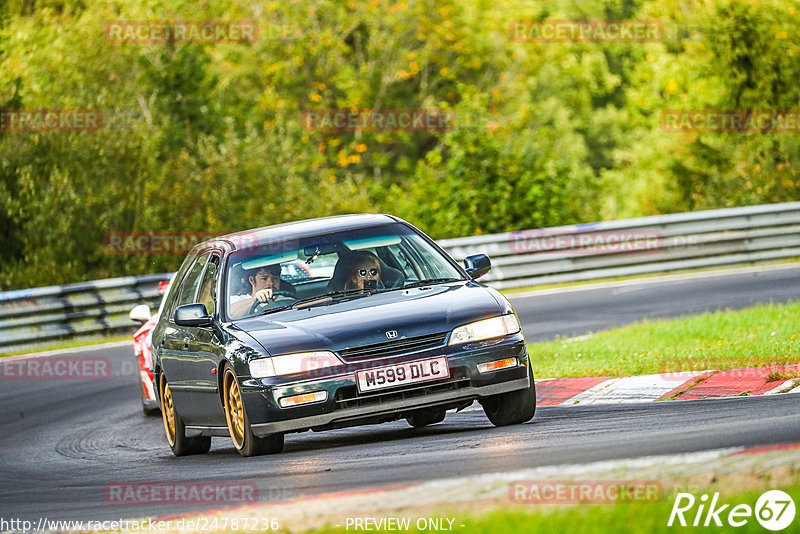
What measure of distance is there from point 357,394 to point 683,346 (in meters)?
5.27

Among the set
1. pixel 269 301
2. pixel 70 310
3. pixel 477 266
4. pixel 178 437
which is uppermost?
pixel 269 301

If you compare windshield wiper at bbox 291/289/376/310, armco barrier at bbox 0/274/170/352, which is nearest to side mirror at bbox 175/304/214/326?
windshield wiper at bbox 291/289/376/310

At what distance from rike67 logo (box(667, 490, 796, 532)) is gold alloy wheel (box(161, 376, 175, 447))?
603 cm

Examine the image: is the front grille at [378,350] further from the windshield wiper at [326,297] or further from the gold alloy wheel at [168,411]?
the gold alloy wheel at [168,411]

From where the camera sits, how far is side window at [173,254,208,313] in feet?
34.9

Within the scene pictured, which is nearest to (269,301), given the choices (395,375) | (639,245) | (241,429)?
(241,429)

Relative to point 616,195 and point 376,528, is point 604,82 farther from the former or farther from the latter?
point 376,528

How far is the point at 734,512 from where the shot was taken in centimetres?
503

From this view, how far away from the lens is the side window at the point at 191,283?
10.6 meters

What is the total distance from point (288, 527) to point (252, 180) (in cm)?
2254

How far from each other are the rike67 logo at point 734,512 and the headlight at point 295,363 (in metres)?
3.57

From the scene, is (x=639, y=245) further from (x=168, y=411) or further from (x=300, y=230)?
(x=300, y=230)

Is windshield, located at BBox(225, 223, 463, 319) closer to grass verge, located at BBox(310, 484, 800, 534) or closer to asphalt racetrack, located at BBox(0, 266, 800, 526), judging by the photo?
asphalt racetrack, located at BBox(0, 266, 800, 526)

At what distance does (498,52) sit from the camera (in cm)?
4481
